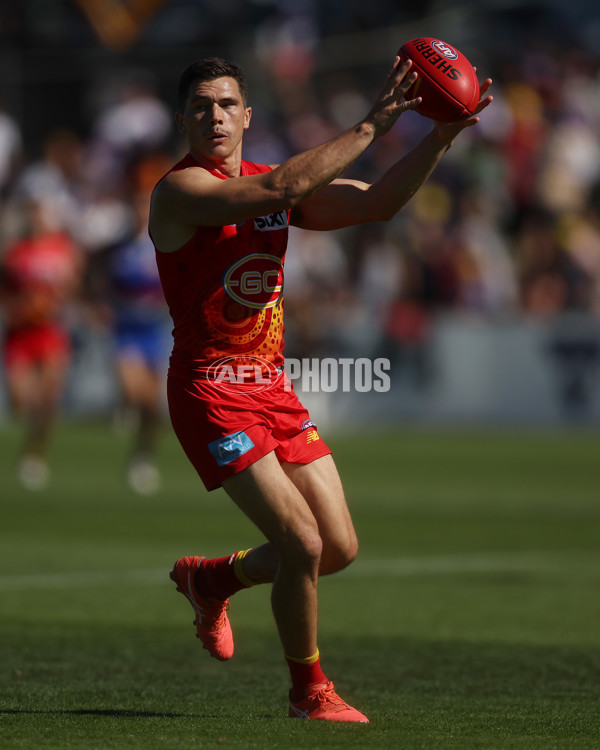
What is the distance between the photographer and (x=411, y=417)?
2139cm

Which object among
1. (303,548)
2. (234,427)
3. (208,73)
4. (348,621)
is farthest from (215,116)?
(348,621)

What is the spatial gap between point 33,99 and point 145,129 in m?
1.93

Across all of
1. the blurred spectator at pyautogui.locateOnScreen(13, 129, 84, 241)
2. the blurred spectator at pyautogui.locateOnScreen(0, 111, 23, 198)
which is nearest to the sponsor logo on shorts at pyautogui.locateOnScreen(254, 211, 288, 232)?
the blurred spectator at pyautogui.locateOnScreen(13, 129, 84, 241)

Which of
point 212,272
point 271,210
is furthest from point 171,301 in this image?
point 271,210

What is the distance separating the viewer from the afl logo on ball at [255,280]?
5.72m

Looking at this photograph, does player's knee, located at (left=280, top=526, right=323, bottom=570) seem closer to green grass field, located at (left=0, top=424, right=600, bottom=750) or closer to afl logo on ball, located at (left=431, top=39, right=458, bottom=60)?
green grass field, located at (left=0, top=424, right=600, bottom=750)

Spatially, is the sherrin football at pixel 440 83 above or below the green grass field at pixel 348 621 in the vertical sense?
above

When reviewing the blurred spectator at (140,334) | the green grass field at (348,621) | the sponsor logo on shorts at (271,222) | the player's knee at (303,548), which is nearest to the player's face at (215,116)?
the sponsor logo on shorts at (271,222)

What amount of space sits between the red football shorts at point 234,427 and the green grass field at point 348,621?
991mm

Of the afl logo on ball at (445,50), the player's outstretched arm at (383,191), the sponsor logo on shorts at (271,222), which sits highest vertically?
the afl logo on ball at (445,50)

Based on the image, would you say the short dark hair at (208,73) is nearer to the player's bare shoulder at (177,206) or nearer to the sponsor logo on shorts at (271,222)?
the player's bare shoulder at (177,206)

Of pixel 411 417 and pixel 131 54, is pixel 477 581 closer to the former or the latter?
pixel 411 417

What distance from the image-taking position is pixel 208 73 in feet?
18.9

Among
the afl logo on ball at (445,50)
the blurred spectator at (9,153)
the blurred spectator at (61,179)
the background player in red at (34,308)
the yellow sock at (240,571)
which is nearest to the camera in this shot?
the afl logo on ball at (445,50)
